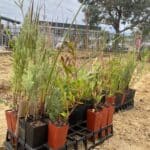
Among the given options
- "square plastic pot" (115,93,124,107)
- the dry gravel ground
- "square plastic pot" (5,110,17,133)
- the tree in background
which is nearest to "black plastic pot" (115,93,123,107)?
"square plastic pot" (115,93,124,107)

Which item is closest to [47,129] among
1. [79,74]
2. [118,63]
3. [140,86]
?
[79,74]

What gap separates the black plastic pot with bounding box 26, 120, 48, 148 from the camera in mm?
1944

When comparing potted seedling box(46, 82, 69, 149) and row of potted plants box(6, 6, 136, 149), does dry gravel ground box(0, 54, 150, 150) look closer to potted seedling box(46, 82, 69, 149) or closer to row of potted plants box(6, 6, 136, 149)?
row of potted plants box(6, 6, 136, 149)

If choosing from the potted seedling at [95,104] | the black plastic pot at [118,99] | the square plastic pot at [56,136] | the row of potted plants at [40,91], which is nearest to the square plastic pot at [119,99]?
the black plastic pot at [118,99]

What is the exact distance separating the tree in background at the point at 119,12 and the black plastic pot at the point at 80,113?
34.2ft

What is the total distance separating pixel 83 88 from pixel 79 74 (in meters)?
0.14

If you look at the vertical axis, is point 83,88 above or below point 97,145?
above

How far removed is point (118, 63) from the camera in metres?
3.31

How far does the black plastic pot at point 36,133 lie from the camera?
194 centimetres

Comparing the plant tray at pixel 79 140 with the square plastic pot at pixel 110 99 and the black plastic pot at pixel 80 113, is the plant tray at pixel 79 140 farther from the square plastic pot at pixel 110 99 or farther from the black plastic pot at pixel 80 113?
the square plastic pot at pixel 110 99

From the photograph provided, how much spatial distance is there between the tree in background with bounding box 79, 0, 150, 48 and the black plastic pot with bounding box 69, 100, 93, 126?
10.4 m

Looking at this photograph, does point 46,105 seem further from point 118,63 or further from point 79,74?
point 118,63

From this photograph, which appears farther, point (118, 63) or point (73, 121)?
point (118, 63)

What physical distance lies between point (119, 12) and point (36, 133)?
11859 mm
